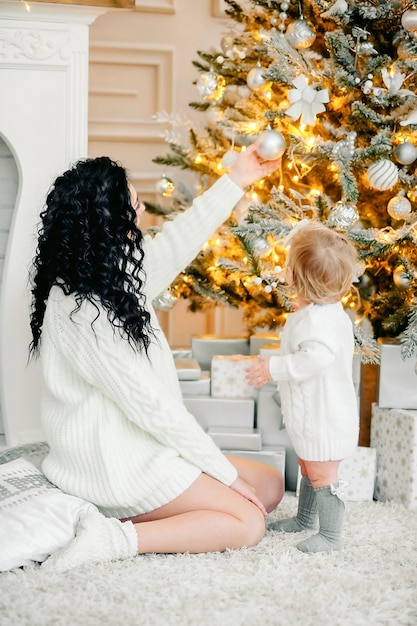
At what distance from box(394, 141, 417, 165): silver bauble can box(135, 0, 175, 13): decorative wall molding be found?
4.80ft

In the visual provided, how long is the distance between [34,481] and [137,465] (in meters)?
0.25

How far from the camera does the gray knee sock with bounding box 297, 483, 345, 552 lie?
1.69 m

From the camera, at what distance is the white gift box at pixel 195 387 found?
2178mm

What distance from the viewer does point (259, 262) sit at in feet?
6.72

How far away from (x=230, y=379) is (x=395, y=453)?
1.59 feet

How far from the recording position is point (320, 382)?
1718 millimetres

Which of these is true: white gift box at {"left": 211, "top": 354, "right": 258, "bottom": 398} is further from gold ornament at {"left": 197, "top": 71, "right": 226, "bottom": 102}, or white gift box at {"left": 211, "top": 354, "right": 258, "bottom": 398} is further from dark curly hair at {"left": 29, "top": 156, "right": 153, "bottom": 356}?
gold ornament at {"left": 197, "top": 71, "right": 226, "bottom": 102}

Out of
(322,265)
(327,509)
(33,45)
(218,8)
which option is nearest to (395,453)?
(327,509)

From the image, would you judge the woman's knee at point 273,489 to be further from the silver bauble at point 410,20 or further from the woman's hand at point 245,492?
the silver bauble at point 410,20

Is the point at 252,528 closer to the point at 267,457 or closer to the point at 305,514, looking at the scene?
the point at 305,514

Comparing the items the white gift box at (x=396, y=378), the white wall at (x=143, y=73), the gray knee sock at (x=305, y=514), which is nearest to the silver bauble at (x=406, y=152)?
the white gift box at (x=396, y=378)

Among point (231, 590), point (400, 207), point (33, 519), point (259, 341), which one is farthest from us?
point (259, 341)

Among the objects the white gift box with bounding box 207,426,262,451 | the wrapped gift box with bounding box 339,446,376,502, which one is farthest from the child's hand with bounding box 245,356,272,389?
the wrapped gift box with bounding box 339,446,376,502

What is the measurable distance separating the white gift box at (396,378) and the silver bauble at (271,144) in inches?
23.6
